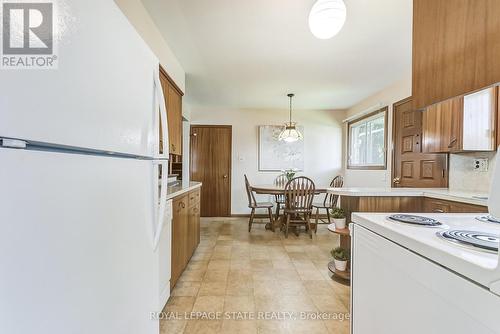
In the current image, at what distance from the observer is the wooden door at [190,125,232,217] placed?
18.4 feet

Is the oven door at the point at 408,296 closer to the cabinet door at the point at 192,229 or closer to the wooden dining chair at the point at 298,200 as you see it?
the cabinet door at the point at 192,229

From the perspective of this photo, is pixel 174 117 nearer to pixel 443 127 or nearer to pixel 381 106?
pixel 443 127

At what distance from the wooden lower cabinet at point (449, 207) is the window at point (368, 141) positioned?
7.00ft

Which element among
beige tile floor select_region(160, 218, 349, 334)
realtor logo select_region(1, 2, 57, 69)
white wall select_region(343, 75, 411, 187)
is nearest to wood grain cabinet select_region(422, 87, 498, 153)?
white wall select_region(343, 75, 411, 187)

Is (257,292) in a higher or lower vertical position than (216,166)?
lower

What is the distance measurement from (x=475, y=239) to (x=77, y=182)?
106cm

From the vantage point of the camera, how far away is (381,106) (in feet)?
13.9

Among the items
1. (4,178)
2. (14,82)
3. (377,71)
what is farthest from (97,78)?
(377,71)

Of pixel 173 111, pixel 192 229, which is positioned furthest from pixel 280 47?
pixel 192 229

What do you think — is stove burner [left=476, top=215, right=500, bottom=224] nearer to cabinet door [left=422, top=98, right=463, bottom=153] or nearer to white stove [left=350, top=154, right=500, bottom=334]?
white stove [left=350, top=154, right=500, bottom=334]

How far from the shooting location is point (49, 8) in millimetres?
512

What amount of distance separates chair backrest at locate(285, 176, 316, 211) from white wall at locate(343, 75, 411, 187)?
4.12ft

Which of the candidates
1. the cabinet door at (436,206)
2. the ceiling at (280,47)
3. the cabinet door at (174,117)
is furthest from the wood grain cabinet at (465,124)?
Answer: the cabinet door at (174,117)

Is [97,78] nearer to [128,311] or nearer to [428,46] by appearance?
[128,311]
